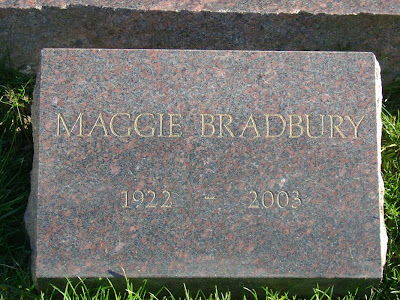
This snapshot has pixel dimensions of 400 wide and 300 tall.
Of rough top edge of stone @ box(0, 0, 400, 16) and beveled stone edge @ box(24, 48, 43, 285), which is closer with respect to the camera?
beveled stone edge @ box(24, 48, 43, 285)

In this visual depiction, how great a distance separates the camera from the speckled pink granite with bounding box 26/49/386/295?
242 centimetres

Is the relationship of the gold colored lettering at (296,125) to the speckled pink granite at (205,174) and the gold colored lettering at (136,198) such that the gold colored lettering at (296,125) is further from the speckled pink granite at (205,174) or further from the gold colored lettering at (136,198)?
the gold colored lettering at (136,198)

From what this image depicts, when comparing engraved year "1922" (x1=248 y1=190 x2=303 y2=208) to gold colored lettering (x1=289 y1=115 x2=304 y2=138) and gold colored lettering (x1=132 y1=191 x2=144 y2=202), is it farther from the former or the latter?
gold colored lettering (x1=132 y1=191 x2=144 y2=202)

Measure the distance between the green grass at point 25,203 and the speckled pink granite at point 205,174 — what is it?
9cm

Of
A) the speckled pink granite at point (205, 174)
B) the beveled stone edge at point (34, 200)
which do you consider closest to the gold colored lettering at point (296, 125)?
the speckled pink granite at point (205, 174)

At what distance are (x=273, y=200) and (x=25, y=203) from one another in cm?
132

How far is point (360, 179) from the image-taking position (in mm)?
2480

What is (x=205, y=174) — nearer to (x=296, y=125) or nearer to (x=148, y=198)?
(x=148, y=198)

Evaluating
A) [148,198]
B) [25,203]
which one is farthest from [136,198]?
[25,203]

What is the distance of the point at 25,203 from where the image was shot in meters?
2.84

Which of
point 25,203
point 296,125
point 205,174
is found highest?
point 296,125

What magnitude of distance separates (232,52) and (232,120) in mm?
343

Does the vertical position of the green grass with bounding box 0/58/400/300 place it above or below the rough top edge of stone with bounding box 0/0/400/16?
below

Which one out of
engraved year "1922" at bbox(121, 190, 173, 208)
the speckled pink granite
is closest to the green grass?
the speckled pink granite
